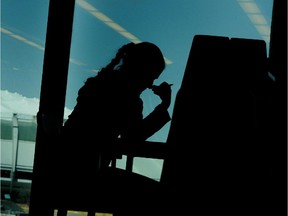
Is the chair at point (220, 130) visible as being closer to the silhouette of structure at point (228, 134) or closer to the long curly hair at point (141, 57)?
the silhouette of structure at point (228, 134)

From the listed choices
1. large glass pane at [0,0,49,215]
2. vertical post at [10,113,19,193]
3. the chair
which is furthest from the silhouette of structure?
vertical post at [10,113,19,193]

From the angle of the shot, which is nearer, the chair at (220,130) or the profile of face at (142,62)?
the chair at (220,130)

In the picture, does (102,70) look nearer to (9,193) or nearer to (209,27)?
(209,27)

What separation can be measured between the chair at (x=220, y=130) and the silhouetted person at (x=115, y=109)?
1.54ft

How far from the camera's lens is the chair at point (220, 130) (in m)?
1.23

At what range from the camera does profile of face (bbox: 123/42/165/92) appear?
2.12 m

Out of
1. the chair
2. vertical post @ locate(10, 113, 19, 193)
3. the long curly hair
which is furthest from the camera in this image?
vertical post @ locate(10, 113, 19, 193)

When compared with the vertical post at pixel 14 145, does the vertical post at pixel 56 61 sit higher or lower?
higher

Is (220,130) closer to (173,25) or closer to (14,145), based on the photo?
(173,25)

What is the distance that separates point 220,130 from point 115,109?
0.89 metres

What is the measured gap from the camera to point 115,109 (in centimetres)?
207

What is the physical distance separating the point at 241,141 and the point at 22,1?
1.93 meters

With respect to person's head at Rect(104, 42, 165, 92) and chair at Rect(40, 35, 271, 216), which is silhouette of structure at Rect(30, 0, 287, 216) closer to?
chair at Rect(40, 35, 271, 216)

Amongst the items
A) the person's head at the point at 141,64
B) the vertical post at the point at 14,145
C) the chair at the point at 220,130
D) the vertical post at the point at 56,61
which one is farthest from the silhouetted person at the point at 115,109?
the vertical post at the point at 14,145
